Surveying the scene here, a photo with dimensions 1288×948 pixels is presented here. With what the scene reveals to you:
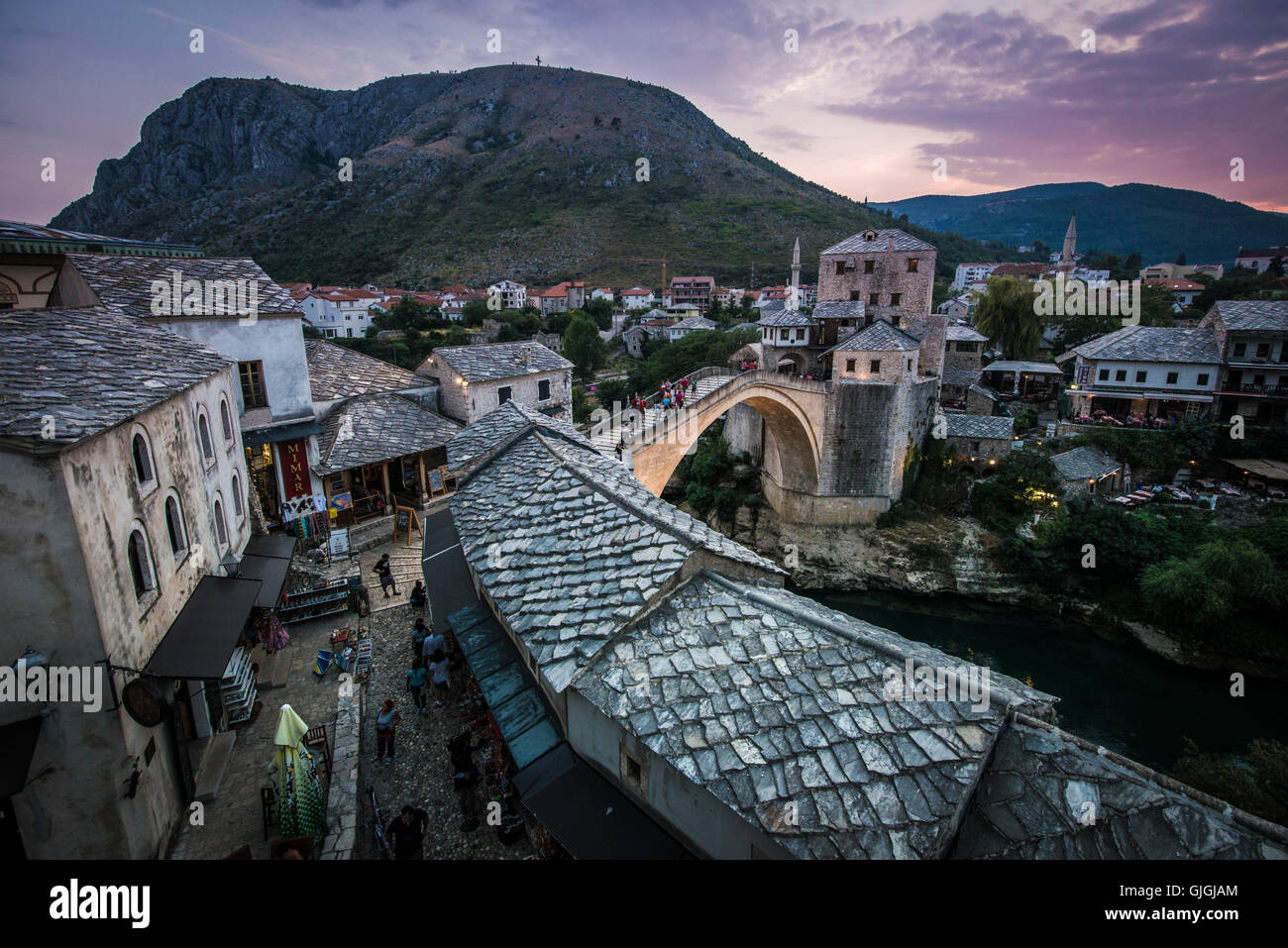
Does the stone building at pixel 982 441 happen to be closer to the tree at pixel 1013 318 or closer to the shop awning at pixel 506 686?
the tree at pixel 1013 318

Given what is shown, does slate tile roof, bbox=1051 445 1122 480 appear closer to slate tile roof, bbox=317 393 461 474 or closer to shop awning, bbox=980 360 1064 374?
shop awning, bbox=980 360 1064 374

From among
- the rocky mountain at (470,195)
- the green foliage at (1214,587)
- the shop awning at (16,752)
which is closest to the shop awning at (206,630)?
the shop awning at (16,752)

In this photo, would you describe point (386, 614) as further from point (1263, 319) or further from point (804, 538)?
point (1263, 319)

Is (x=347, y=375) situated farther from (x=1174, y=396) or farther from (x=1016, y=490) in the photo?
(x=1174, y=396)

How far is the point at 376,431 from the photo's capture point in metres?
19.8

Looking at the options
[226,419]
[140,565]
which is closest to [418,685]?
[140,565]

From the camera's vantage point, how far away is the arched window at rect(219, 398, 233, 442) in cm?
1314

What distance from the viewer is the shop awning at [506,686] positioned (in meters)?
7.40

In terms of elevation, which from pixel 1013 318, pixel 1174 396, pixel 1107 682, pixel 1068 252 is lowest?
pixel 1107 682

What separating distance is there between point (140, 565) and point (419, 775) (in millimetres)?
5160

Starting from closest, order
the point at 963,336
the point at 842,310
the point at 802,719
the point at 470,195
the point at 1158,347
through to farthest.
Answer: the point at 802,719
the point at 842,310
the point at 1158,347
the point at 963,336
the point at 470,195

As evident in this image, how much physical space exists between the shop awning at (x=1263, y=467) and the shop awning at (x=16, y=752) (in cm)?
3918

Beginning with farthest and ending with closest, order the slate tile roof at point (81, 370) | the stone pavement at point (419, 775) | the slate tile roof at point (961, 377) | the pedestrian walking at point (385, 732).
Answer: the slate tile roof at point (961, 377) < the pedestrian walking at point (385, 732) < the stone pavement at point (419, 775) < the slate tile roof at point (81, 370)

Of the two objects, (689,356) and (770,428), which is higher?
(689,356)
